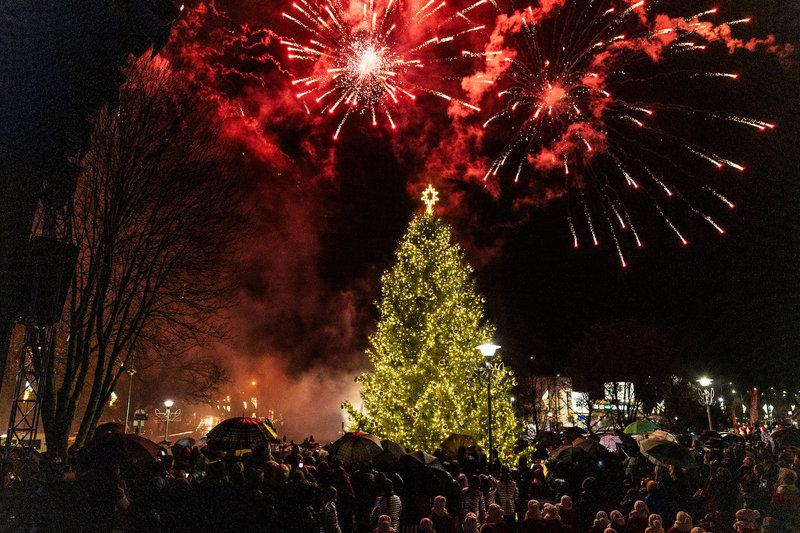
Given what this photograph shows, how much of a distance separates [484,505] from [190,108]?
42.8ft

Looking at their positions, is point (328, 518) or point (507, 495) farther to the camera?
point (507, 495)

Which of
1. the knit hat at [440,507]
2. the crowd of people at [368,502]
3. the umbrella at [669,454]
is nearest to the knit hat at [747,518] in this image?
the crowd of people at [368,502]

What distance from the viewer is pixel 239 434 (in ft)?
48.9

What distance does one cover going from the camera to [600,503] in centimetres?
965

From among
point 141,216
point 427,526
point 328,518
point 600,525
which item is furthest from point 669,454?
point 141,216

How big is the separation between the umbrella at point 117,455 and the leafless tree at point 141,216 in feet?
9.98

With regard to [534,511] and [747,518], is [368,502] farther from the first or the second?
[747,518]

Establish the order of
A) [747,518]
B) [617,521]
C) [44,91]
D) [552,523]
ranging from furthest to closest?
[44,91] → [617,521] → [552,523] → [747,518]

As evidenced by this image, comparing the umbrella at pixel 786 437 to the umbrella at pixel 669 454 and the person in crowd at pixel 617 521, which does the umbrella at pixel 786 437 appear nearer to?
the umbrella at pixel 669 454

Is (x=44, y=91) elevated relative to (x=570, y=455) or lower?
elevated

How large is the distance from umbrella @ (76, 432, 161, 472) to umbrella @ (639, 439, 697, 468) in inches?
459

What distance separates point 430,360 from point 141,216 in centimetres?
1222

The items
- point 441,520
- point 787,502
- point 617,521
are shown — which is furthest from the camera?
point 787,502

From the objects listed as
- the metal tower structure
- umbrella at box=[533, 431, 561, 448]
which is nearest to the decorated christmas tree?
umbrella at box=[533, 431, 561, 448]
